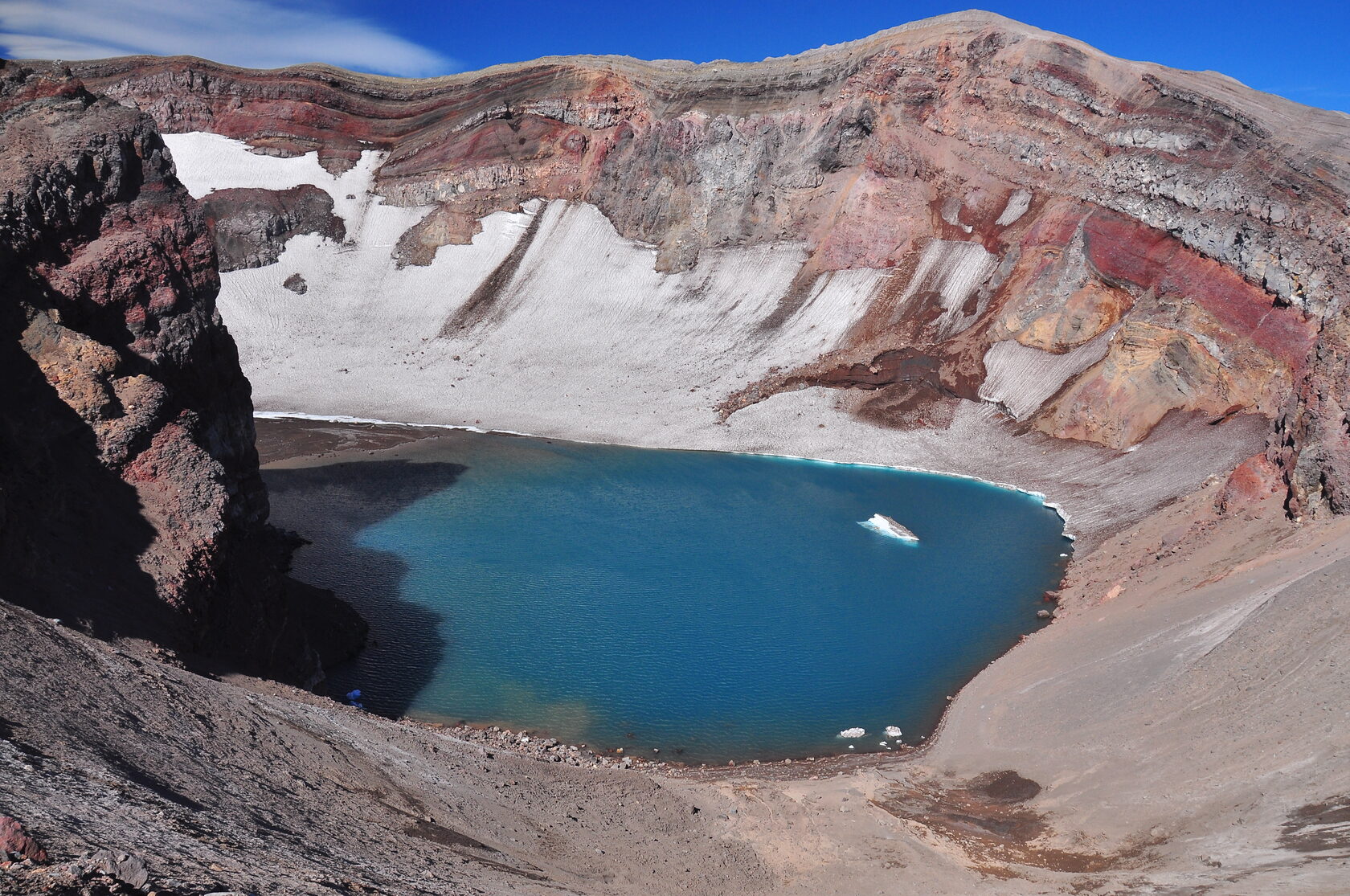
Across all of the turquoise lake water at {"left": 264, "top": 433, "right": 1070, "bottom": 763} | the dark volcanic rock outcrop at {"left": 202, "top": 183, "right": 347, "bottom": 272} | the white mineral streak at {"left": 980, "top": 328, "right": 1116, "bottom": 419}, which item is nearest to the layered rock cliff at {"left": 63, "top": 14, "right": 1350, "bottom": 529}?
the white mineral streak at {"left": 980, "top": 328, "right": 1116, "bottom": 419}

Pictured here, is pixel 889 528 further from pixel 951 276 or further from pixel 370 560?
pixel 951 276

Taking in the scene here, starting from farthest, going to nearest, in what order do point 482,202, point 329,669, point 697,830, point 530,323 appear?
1. point 482,202
2. point 530,323
3. point 329,669
4. point 697,830

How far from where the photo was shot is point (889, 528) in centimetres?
3064

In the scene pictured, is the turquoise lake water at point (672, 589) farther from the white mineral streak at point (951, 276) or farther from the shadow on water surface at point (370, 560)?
the white mineral streak at point (951, 276)

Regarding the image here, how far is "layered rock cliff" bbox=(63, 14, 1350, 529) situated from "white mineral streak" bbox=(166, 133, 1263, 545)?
27 centimetres

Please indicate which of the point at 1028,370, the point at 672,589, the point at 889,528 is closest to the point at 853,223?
the point at 1028,370

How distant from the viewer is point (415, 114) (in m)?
68.6

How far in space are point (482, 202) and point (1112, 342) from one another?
4186cm

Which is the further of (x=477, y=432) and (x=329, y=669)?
(x=477, y=432)

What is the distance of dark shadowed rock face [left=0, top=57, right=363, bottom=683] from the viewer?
41.2 ft

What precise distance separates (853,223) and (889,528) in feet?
87.1

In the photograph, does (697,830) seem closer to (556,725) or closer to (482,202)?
(556,725)

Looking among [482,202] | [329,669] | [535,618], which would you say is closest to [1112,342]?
[535,618]

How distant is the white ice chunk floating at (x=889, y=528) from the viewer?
98.8 ft
